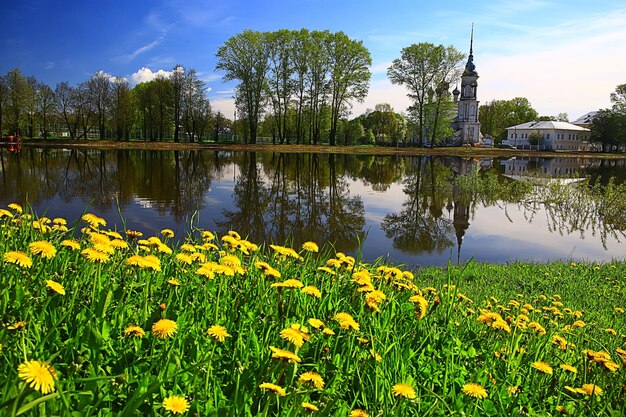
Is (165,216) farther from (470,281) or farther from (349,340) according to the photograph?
(349,340)

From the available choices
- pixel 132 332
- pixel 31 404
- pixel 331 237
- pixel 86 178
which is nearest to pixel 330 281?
pixel 132 332

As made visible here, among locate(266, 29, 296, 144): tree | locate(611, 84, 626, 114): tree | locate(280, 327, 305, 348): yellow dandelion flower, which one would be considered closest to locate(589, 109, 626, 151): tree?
locate(611, 84, 626, 114): tree

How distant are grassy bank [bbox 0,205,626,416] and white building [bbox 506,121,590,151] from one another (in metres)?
118

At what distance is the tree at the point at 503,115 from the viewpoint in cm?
11888

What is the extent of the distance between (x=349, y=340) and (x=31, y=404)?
1.64 metres

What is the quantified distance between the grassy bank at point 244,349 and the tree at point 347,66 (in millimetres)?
57449

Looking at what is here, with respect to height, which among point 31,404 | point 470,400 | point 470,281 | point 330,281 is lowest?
point 470,281

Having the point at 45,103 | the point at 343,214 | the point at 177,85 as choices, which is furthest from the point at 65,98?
the point at 343,214

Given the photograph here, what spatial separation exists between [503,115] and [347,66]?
81.0 m

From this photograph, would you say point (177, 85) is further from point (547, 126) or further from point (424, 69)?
point (547, 126)

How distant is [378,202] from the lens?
674 inches

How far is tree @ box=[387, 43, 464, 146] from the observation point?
6228 cm

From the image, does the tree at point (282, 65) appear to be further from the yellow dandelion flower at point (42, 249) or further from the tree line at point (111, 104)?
the yellow dandelion flower at point (42, 249)

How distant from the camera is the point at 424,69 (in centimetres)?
6350
